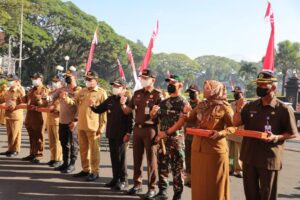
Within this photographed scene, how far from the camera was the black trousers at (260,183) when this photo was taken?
177 inches

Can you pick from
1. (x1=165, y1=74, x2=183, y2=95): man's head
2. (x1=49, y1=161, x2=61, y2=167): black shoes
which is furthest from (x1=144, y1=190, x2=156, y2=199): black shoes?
(x1=49, y1=161, x2=61, y2=167): black shoes

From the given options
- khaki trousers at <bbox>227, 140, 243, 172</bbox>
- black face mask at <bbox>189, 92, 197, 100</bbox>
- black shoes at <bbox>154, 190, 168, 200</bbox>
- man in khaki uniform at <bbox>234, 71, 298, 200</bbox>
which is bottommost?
black shoes at <bbox>154, 190, 168, 200</bbox>

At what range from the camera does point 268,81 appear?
4.57 m

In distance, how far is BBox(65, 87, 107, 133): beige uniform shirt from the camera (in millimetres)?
7113

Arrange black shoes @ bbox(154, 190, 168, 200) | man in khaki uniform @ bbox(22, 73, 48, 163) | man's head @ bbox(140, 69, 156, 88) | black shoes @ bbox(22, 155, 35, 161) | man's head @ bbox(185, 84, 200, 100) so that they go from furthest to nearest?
black shoes @ bbox(22, 155, 35, 161)
man in khaki uniform @ bbox(22, 73, 48, 163)
man's head @ bbox(185, 84, 200, 100)
man's head @ bbox(140, 69, 156, 88)
black shoes @ bbox(154, 190, 168, 200)

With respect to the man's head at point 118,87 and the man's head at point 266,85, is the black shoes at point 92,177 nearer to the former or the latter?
the man's head at point 118,87

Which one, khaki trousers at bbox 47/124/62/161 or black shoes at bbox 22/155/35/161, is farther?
black shoes at bbox 22/155/35/161

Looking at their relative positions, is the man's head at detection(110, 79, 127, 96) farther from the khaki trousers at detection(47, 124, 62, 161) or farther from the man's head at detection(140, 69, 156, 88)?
the khaki trousers at detection(47, 124, 62, 161)

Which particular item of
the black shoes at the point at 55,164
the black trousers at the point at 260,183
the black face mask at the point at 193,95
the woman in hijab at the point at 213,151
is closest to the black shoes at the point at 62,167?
the black shoes at the point at 55,164

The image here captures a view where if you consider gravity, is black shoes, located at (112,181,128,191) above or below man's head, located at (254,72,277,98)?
below

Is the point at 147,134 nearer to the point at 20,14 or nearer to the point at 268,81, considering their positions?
the point at 268,81

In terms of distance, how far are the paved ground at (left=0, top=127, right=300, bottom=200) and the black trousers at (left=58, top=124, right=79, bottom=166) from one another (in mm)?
367

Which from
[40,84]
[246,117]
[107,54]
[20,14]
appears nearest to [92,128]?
[40,84]

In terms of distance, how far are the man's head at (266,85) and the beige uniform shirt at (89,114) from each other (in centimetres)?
335
